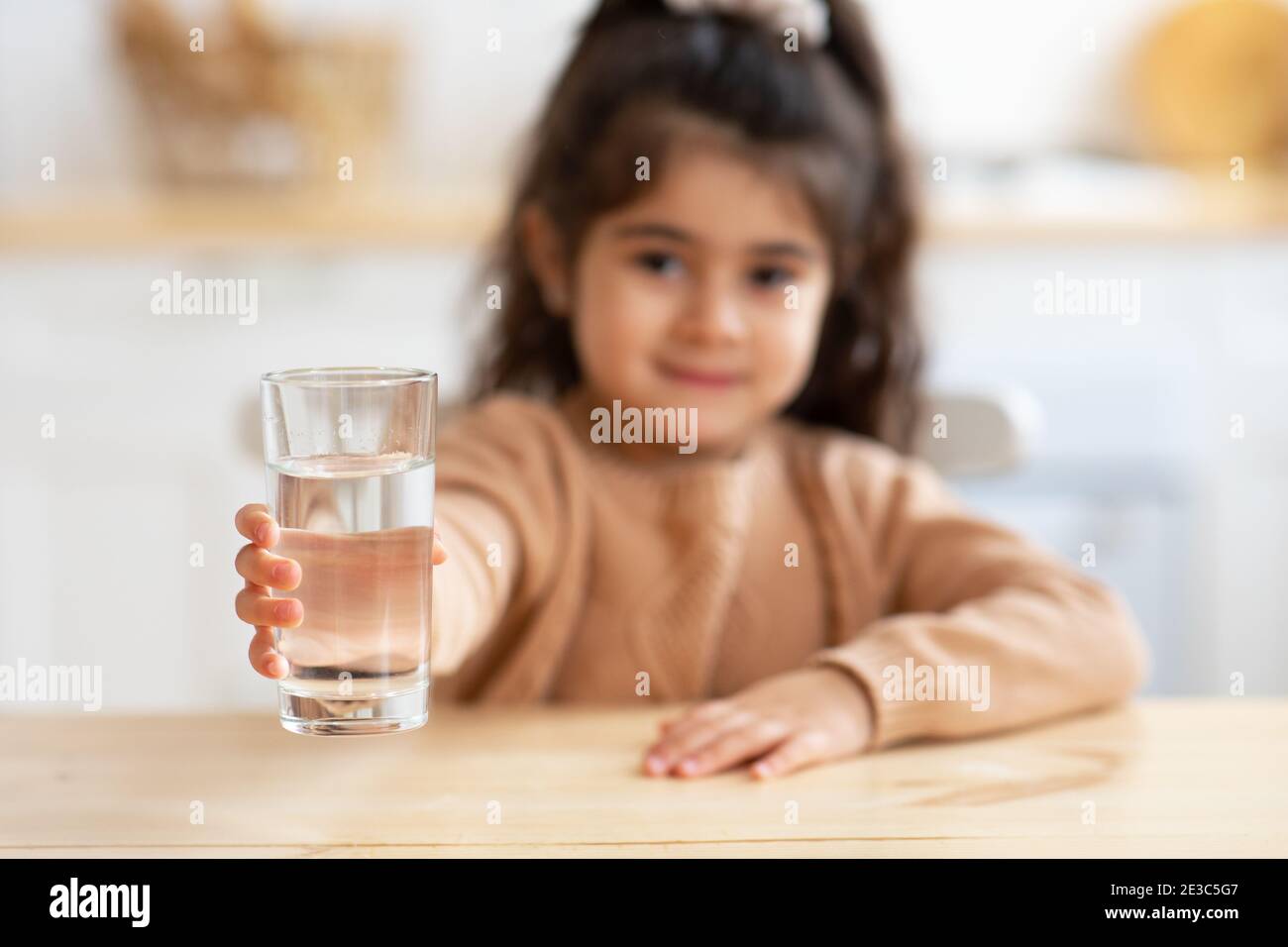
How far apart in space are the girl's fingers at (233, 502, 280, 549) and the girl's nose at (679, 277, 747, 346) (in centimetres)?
49

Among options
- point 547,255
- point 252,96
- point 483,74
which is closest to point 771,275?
point 547,255

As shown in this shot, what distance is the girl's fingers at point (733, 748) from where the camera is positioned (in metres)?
0.73

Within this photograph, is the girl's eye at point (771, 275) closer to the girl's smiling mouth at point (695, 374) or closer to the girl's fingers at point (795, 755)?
the girl's smiling mouth at point (695, 374)

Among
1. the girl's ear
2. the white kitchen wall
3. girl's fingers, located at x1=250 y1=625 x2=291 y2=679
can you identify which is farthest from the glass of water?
the white kitchen wall

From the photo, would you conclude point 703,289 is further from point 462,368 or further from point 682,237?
point 462,368

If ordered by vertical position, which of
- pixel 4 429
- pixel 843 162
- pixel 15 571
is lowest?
pixel 15 571

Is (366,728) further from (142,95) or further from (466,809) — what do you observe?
(142,95)

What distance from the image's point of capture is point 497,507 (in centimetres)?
105

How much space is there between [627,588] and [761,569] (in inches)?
4.9

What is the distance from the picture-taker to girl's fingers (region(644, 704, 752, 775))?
0.74m

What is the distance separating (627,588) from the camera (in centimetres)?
113

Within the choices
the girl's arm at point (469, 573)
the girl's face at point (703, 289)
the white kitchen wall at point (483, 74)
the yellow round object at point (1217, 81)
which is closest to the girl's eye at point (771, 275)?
the girl's face at point (703, 289)

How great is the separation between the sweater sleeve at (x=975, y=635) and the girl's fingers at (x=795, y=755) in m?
0.05

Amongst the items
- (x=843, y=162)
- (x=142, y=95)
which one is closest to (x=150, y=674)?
(x=142, y=95)
